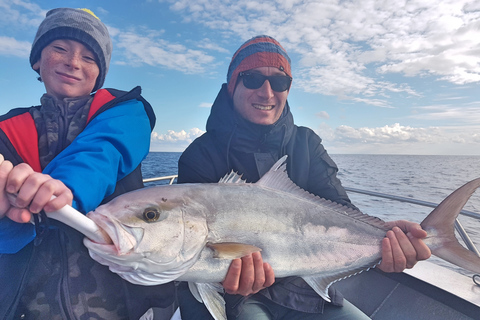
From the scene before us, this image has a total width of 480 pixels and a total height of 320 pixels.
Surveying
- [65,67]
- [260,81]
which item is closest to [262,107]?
[260,81]

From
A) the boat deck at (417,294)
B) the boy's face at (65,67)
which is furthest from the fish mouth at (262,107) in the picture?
the boat deck at (417,294)

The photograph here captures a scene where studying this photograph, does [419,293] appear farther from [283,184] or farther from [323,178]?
[283,184]

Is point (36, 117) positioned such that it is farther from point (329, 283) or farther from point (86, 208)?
point (329, 283)

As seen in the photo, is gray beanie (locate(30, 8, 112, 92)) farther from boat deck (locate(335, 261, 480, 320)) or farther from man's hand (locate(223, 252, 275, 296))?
boat deck (locate(335, 261, 480, 320))

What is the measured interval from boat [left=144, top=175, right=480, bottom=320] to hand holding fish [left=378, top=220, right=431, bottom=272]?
1084 millimetres

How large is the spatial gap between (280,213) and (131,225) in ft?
3.41

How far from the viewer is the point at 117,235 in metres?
1.53

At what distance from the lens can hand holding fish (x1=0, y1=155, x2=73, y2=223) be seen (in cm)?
114

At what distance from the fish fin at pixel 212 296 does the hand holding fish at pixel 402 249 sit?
1.40 m

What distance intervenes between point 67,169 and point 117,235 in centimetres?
43

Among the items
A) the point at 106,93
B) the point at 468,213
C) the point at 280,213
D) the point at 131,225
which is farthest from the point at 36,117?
the point at 468,213

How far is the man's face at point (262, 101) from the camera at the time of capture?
3053mm

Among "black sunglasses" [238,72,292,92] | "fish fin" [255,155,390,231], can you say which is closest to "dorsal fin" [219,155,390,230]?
"fish fin" [255,155,390,231]

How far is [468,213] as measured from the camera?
374cm
